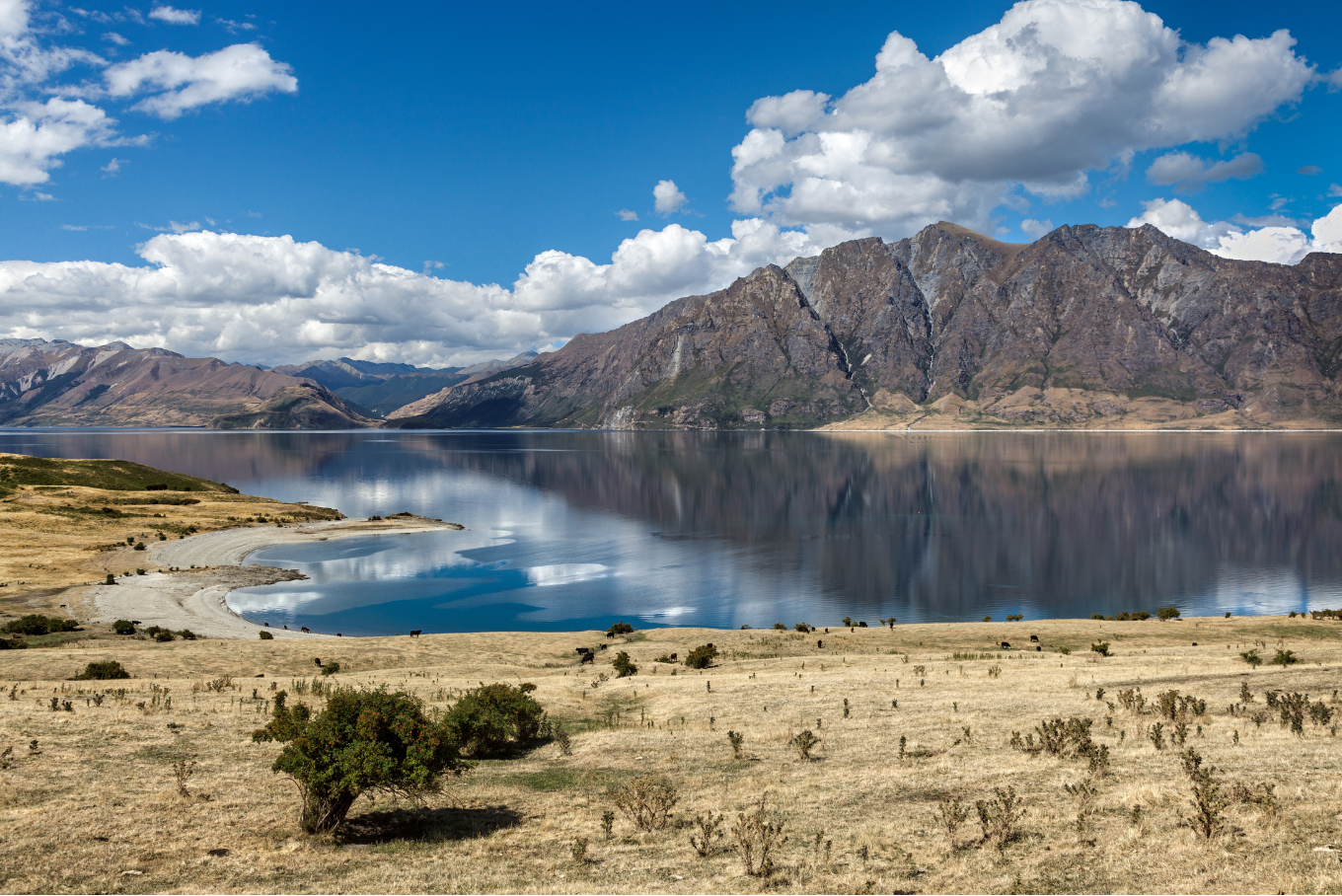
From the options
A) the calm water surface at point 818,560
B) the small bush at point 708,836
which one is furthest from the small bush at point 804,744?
the calm water surface at point 818,560

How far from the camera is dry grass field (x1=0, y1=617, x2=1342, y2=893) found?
16031mm

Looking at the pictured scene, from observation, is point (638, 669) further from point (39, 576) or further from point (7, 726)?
point (39, 576)

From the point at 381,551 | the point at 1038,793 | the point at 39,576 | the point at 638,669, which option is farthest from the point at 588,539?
the point at 1038,793

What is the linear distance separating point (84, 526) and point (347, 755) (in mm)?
119037

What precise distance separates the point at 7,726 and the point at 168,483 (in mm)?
157463

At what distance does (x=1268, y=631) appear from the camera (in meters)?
54.1

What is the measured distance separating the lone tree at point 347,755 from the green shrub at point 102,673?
24762mm

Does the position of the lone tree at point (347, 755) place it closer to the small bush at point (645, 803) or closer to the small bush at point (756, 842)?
the small bush at point (645, 803)

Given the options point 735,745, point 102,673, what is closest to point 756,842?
point 735,745

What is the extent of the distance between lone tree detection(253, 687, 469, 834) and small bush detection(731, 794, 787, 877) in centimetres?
826

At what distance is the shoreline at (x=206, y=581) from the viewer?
210ft

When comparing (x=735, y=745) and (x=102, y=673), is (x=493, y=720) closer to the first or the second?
(x=735, y=745)

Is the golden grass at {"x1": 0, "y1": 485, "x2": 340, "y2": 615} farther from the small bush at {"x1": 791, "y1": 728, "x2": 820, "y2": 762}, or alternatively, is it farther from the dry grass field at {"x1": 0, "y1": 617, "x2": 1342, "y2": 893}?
the small bush at {"x1": 791, "y1": 728, "x2": 820, "y2": 762}

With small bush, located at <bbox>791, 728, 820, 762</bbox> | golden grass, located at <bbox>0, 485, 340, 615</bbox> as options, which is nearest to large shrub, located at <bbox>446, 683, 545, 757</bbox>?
small bush, located at <bbox>791, 728, 820, 762</bbox>
